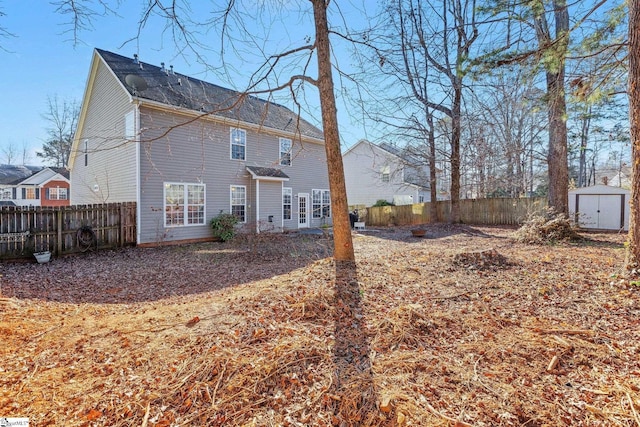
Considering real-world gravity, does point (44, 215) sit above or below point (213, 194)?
below

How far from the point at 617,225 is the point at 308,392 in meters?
17.1

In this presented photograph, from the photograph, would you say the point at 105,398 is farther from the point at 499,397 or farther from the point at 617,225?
the point at 617,225

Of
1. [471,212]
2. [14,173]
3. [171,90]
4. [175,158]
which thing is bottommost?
[471,212]

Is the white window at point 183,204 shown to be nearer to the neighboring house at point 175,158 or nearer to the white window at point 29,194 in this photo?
the neighboring house at point 175,158

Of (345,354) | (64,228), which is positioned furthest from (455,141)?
(64,228)

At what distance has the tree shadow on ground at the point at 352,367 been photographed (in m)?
1.85

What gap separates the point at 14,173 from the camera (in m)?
29.5

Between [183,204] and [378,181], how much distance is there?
16684 mm

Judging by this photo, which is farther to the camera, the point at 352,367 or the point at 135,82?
the point at 135,82

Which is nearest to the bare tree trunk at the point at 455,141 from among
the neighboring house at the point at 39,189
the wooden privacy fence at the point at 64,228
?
the wooden privacy fence at the point at 64,228

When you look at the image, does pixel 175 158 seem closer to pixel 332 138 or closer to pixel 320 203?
pixel 332 138

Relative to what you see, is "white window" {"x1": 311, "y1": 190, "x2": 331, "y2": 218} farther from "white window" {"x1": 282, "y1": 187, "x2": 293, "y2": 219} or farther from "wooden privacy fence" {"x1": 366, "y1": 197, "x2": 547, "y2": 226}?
"wooden privacy fence" {"x1": 366, "y1": 197, "x2": 547, "y2": 226}

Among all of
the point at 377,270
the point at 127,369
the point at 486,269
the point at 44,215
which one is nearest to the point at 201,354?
the point at 127,369

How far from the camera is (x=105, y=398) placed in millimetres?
2023
